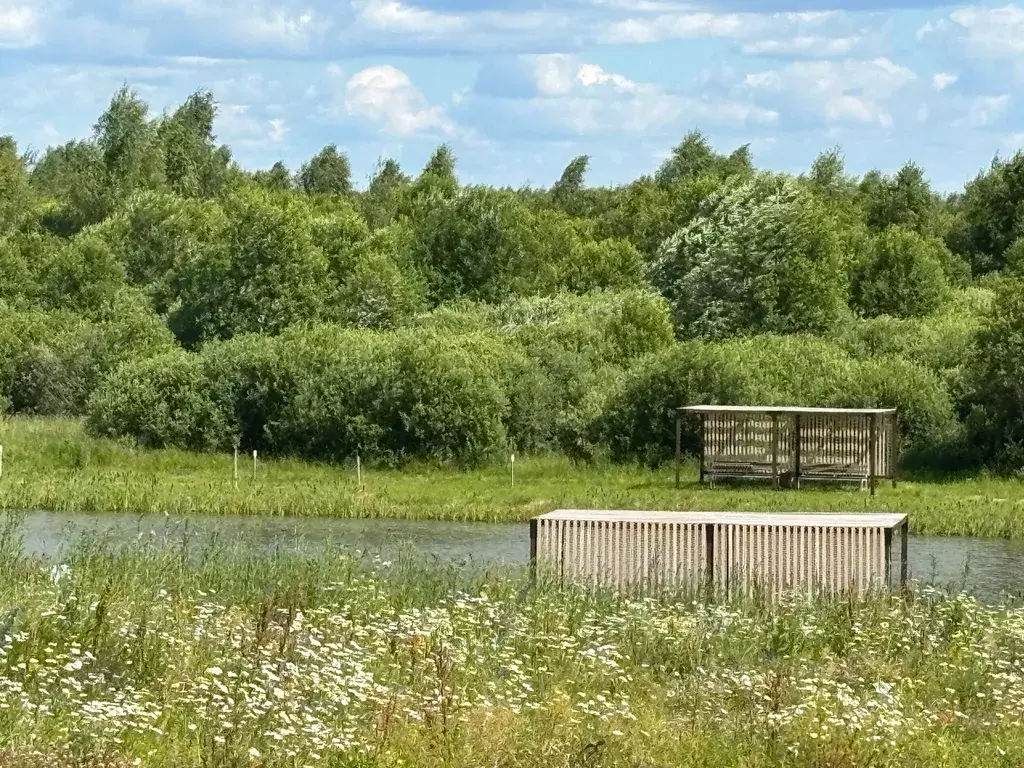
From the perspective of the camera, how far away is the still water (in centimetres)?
3153

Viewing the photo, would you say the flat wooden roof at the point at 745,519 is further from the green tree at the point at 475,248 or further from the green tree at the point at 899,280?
the green tree at the point at 899,280

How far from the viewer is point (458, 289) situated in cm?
9356

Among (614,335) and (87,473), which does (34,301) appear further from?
(87,473)

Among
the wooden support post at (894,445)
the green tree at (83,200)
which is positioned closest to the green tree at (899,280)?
the wooden support post at (894,445)

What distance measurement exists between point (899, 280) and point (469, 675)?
80.7 m

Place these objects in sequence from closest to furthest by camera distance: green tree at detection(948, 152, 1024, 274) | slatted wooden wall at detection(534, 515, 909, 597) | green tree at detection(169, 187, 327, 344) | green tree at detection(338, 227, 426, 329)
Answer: slatted wooden wall at detection(534, 515, 909, 597), green tree at detection(169, 187, 327, 344), green tree at detection(338, 227, 426, 329), green tree at detection(948, 152, 1024, 274)

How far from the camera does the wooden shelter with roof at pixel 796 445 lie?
48312mm

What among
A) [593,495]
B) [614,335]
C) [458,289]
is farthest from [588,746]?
[458,289]

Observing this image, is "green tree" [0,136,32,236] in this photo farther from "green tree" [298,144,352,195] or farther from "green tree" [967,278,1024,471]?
"green tree" [967,278,1024,471]

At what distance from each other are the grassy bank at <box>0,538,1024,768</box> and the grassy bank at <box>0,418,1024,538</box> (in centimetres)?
1905

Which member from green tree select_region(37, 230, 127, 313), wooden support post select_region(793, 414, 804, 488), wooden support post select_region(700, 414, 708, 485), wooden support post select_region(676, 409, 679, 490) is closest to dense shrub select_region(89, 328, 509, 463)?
wooden support post select_region(676, 409, 679, 490)

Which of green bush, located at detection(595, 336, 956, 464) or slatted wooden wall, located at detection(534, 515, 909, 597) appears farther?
green bush, located at detection(595, 336, 956, 464)

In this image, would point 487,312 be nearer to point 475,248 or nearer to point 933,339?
point 475,248

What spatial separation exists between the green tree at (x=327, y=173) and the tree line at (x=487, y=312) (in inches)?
1208
